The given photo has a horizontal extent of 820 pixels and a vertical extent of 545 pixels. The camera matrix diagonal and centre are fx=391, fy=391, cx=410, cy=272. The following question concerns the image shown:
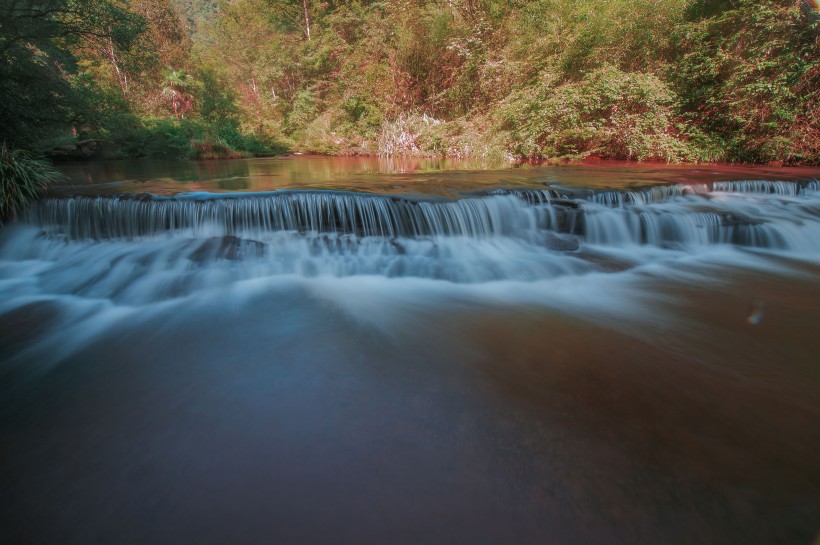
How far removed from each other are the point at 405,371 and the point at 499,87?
631 inches

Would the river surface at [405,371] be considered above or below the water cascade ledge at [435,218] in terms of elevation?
below

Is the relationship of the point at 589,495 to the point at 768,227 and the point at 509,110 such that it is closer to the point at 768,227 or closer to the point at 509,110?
the point at 768,227

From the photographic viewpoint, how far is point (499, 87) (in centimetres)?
1617

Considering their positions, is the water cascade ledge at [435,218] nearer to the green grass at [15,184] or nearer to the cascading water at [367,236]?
the cascading water at [367,236]

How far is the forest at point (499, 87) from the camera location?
9.97 m

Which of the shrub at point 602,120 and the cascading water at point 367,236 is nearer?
the cascading water at point 367,236

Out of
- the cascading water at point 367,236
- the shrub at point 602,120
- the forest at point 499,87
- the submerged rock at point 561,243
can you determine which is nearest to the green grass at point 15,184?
the cascading water at point 367,236

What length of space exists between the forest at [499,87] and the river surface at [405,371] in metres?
5.35

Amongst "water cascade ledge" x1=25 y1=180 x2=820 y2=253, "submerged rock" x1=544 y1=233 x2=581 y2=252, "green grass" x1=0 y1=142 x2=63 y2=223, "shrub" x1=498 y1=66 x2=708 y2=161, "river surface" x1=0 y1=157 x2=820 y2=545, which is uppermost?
"shrub" x1=498 y1=66 x2=708 y2=161

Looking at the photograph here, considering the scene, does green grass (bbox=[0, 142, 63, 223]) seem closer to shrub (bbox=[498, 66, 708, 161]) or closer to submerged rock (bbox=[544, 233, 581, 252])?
submerged rock (bbox=[544, 233, 581, 252])

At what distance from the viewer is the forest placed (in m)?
9.97

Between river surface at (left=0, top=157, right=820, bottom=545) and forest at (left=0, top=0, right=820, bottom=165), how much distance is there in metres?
5.35

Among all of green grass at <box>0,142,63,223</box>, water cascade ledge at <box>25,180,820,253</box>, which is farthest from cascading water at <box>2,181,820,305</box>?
green grass at <box>0,142,63,223</box>

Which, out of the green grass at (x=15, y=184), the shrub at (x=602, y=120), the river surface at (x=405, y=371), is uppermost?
the shrub at (x=602, y=120)
